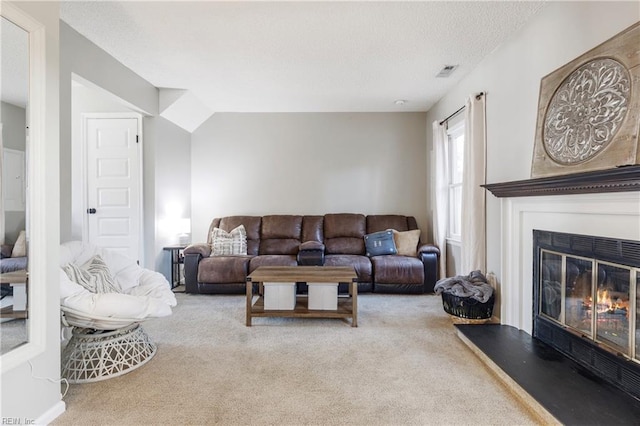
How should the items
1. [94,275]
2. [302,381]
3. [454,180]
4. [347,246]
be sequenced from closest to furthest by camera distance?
[302,381] < [94,275] < [454,180] < [347,246]

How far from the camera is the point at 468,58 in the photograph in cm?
296

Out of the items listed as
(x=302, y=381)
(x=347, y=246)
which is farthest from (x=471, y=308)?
(x=347, y=246)

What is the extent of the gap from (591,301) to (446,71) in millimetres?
2530

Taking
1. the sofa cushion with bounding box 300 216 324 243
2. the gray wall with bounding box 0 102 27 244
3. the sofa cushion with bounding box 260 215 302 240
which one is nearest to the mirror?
the gray wall with bounding box 0 102 27 244

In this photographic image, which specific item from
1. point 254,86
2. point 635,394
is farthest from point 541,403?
point 254,86

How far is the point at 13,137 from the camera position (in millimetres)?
1482

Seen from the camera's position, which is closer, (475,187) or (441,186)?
(475,187)

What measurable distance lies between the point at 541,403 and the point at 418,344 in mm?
961

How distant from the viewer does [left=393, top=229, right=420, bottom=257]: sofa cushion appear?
413cm

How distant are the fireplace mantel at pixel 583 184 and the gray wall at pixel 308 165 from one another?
2519mm

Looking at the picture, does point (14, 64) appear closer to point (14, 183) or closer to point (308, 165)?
point (14, 183)

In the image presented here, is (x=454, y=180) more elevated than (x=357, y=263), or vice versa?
(x=454, y=180)

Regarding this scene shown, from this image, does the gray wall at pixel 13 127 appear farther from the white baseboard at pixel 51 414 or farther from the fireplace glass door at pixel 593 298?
the fireplace glass door at pixel 593 298

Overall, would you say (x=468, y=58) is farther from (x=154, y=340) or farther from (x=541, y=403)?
(x=154, y=340)
